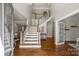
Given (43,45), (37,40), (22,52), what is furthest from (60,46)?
(22,52)

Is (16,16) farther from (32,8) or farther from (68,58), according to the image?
(68,58)

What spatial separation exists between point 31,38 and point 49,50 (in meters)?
0.33

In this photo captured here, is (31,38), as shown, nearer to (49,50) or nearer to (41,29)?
(41,29)

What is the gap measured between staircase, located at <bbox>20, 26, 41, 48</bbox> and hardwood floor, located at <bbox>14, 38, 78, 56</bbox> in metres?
0.06

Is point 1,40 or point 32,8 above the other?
point 32,8

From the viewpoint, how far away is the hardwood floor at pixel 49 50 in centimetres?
152

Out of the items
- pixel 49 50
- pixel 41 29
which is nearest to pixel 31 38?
pixel 41 29

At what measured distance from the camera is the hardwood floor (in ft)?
4.97

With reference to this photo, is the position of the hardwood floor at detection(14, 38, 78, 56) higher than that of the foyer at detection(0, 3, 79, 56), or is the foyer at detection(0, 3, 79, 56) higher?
the foyer at detection(0, 3, 79, 56)

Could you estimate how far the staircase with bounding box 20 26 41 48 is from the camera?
5.26ft

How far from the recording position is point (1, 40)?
134 centimetres

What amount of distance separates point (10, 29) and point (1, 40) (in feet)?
0.79

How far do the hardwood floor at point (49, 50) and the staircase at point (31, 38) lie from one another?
63 mm

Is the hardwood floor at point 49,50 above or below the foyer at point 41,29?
below
